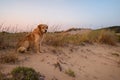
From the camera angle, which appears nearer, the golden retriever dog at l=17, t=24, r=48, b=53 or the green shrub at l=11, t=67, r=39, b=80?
the green shrub at l=11, t=67, r=39, b=80

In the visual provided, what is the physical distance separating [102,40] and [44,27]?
257 inches

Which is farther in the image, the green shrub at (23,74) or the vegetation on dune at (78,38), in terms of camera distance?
the vegetation on dune at (78,38)

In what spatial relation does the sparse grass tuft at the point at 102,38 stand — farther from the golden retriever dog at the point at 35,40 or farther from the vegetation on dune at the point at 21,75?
the vegetation on dune at the point at 21,75

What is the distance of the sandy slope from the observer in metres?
7.44

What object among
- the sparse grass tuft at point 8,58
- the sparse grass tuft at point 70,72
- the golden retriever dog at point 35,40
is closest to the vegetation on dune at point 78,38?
the golden retriever dog at point 35,40

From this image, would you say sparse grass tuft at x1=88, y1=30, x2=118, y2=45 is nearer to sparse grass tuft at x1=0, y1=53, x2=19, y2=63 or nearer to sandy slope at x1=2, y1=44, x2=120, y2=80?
sandy slope at x1=2, y1=44, x2=120, y2=80

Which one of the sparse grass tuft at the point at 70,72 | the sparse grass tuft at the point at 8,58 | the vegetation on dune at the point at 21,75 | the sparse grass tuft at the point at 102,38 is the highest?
the sparse grass tuft at the point at 102,38

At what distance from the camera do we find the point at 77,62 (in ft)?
30.8

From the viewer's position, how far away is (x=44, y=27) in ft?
28.6

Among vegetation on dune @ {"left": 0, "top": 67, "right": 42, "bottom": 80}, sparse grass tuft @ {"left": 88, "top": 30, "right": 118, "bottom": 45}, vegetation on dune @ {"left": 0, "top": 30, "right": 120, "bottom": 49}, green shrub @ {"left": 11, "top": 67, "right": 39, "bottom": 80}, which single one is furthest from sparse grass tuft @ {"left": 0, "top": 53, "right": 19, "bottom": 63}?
sparse grass tuft @ {"left": 88, "top": 30, "right": 118, "bottom": 45}

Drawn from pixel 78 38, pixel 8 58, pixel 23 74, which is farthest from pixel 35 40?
pixel 78 38

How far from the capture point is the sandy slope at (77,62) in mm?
7438

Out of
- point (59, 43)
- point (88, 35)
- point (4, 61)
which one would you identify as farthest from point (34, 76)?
point (88, 35)

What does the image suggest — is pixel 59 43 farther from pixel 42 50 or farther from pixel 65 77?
pixel 65 77
